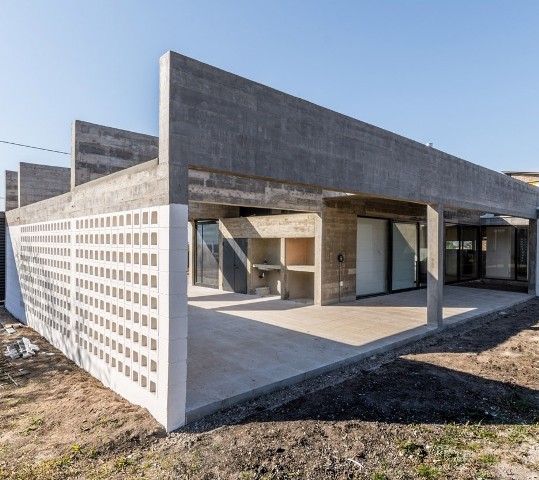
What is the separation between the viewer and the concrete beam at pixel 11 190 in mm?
10531

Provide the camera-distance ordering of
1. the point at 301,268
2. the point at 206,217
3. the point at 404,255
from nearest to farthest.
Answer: the point at 301,268 < the point at 404,255 < the point at 206,217

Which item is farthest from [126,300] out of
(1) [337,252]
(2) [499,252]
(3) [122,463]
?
(2) [499,252]

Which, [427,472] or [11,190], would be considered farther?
[11,190]

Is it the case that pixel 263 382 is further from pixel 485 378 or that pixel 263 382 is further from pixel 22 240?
pixel 22 240

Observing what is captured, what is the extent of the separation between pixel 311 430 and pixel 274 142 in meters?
3.27

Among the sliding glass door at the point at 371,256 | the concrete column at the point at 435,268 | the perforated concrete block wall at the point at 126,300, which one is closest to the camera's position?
the perforated concrete block wall at the point at 126,300

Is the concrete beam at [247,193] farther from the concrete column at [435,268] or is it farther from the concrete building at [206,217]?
the concrete column at [435,268]

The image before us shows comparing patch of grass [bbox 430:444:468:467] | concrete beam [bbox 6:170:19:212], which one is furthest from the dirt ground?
concrete beam [bbox 6:170:19:212]

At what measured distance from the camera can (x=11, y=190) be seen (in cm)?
1069

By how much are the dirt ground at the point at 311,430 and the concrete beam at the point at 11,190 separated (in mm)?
7312

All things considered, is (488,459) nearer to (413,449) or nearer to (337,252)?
(413,449)

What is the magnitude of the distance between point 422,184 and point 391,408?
4.60 metres

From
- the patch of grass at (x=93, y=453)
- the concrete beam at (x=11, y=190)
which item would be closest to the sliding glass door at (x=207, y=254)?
the concrete beam at (x=11, y=190)

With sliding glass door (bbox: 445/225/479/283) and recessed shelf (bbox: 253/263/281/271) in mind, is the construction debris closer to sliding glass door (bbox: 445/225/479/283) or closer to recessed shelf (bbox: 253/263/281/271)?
recessed shelf (bbox: 253/263/281/271)
